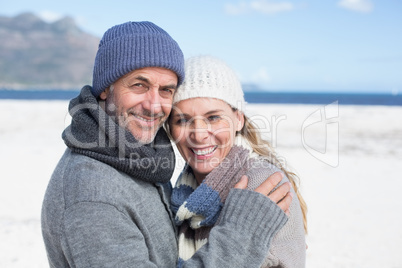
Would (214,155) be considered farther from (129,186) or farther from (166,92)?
(129,186)

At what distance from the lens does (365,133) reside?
12297 mm

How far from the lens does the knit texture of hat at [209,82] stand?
2.27 m

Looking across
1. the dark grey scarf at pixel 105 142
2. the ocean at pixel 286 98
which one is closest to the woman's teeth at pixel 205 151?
the dark grey scarf at pixel 105 142

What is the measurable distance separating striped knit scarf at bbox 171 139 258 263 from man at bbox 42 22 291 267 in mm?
77

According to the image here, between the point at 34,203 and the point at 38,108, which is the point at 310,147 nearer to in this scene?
the point at 34,203

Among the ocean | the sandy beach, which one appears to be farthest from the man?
the ocean

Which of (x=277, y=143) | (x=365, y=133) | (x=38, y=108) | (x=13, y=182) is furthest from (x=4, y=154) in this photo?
(x=365, y=133)

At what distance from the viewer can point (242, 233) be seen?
64.2 inches

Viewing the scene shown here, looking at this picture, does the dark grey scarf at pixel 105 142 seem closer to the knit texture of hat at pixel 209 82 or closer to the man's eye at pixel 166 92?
the man's eye at pixel 166 92

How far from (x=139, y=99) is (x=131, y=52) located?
27 cm

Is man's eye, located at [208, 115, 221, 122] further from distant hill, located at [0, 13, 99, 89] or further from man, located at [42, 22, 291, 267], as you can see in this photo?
distant hill, located at [0, 13, 99, 89]

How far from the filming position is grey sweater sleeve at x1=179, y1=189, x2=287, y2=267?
158cm

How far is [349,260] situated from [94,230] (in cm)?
348

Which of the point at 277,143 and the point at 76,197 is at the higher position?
the point at 76,197
